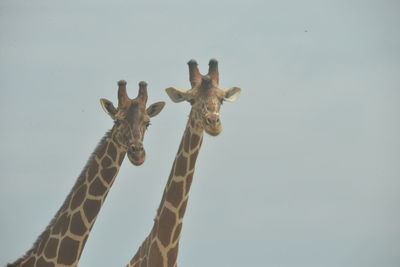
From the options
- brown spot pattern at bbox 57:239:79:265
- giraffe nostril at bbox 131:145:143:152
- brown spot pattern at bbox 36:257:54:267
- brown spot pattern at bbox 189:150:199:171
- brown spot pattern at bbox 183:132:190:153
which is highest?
brown spot pattern at bbox 183:132:190:153

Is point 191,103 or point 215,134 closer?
point 215,134

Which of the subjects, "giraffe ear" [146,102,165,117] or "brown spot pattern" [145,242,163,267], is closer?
"brown spot pattern" [145,242,163,267]

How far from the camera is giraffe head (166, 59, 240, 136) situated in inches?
658

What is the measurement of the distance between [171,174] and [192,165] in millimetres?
423

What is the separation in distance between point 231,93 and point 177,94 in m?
0.97

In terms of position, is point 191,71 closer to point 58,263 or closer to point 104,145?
point 104,145

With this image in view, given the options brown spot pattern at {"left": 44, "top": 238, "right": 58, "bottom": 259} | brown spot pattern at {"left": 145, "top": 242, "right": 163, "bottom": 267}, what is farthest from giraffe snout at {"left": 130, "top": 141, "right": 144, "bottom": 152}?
brown spot pattern at {"left": 44, "top": 238, "right": 58, "bottom": 259}

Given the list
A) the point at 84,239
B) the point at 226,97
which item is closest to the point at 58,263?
the point at 84,239

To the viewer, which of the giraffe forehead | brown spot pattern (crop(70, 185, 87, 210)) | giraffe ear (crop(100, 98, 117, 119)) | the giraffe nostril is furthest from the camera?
giraffe ear (crop(100, 98, 117, 119))

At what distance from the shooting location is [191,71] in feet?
60.0

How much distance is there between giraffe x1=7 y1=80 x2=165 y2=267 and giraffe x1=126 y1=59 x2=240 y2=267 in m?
0.79

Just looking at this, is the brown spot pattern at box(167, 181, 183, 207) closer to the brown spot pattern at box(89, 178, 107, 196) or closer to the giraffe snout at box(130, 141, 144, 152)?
the giraffe snout at box(130, 141, 144, 152)

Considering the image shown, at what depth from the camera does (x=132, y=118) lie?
699 inches

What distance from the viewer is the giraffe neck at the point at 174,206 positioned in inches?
667
